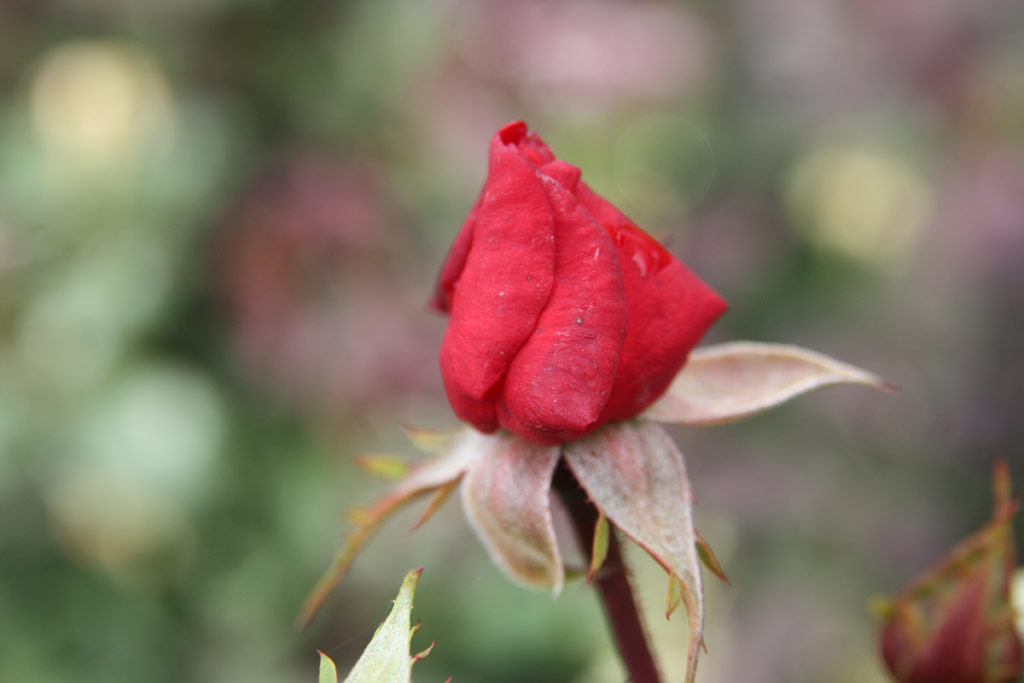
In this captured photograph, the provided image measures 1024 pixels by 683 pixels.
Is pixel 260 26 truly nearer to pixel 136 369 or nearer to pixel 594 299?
pixel 136 369

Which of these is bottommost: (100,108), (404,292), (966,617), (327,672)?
(404,292)

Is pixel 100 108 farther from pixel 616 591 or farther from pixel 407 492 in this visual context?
pixel 616 591

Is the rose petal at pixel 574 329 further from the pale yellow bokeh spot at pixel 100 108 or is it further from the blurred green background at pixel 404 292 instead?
the pale yellow bokeh spot at pixel 100 108

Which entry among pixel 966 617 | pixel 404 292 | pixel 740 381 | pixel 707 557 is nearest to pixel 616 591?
pixel 707 557

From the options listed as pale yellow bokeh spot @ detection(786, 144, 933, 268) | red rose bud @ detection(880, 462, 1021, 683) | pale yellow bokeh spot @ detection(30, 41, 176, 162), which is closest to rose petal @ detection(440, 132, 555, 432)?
red rose bud @ detection(880, 462, 1021, 683)

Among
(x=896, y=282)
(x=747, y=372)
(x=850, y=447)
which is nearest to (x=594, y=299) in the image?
(x=747, y=372)
